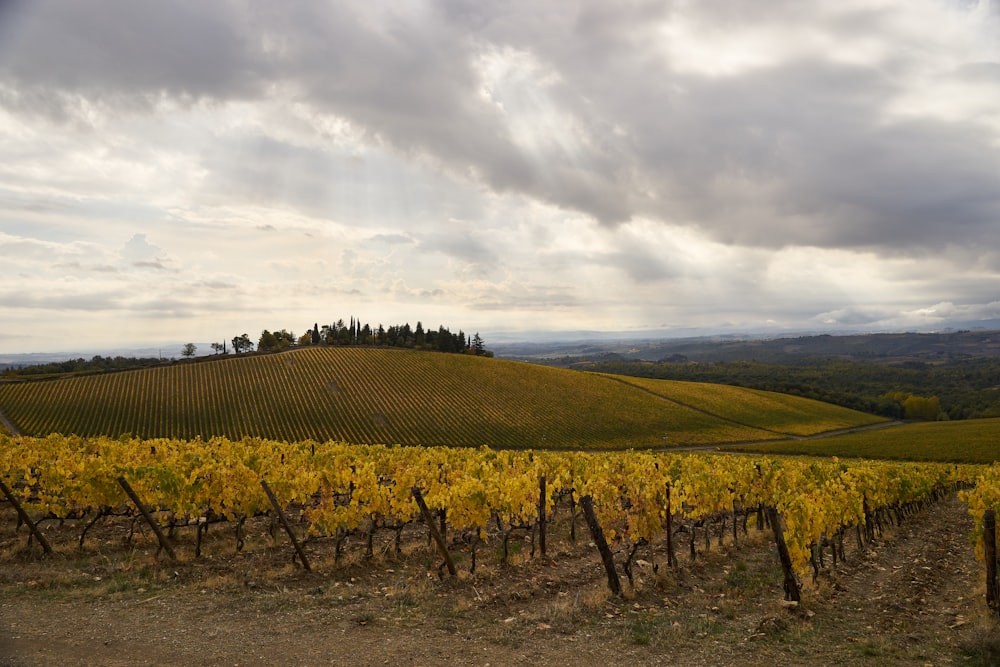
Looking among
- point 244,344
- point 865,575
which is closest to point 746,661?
point 865,575

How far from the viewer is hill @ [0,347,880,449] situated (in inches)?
2771

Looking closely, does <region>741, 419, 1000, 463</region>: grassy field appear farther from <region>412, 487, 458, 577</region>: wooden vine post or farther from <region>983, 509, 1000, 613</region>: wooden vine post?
<region>412, 487, 458, 577</region>: wooden vine post

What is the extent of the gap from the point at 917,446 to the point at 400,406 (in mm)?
73207

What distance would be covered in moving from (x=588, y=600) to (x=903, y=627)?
6.60m

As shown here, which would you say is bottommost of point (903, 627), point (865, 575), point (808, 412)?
point (808, 412)

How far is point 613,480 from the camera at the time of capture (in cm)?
1944

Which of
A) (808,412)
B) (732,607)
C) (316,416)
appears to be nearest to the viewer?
(732,607)

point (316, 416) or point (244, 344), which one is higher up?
point (244, 344)

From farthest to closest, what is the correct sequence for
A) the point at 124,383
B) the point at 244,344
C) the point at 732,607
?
the point at 244,344 → the point at 124,383 → the point at 732,607

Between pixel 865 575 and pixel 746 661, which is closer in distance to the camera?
pixel 746 661

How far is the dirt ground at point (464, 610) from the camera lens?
31.0ft

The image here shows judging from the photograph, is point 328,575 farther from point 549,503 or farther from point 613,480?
point 613,480

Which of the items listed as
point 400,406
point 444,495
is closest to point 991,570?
point 444,495

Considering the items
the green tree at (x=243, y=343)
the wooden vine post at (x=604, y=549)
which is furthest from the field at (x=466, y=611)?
the green tree at (x=243, y=343)
